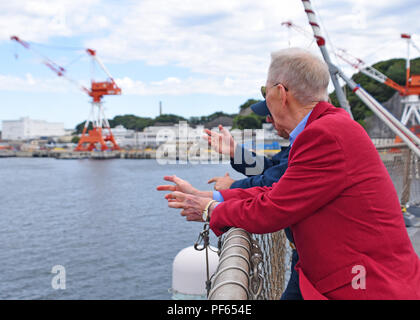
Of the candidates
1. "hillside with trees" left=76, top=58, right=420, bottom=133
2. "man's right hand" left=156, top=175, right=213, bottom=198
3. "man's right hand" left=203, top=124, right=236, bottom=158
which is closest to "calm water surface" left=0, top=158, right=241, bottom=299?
"man's right hand" left=203, top=124, right=236, bottom=158

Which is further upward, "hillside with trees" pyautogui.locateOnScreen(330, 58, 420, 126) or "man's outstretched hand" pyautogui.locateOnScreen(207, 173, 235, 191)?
"hillside with trees" pyautogui.locateOnScreen(330, 58, 420, 126)

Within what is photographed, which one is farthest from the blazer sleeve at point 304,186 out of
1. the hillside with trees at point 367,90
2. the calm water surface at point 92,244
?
the hillside with trees at point 367,90

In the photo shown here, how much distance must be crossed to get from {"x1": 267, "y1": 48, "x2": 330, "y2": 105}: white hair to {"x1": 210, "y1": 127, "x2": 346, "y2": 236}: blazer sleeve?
0.73ft

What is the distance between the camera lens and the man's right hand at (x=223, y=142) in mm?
2504

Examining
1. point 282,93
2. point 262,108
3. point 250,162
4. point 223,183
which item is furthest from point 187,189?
point 250,162

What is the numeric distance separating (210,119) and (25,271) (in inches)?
3620

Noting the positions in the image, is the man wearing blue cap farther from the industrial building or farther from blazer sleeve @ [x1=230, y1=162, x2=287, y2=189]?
the industrial building

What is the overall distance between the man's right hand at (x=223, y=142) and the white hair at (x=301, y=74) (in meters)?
0.98

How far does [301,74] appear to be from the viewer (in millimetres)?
1486

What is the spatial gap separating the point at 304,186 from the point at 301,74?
1.31ft

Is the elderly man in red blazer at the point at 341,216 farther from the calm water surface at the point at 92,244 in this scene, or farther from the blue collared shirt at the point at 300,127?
the calm water surface at the point at 92,244

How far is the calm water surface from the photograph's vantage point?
12.5m

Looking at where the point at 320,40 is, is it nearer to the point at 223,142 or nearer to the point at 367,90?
the point at 223,142
